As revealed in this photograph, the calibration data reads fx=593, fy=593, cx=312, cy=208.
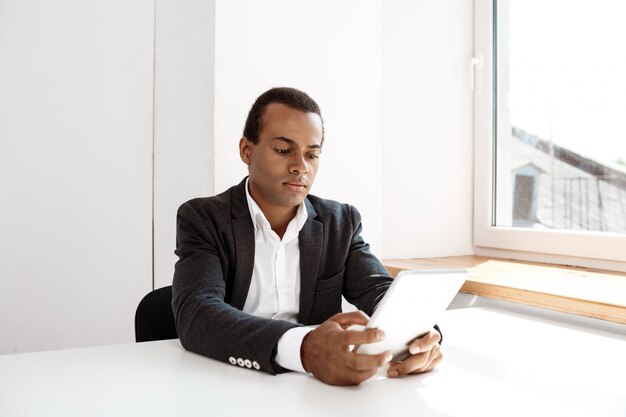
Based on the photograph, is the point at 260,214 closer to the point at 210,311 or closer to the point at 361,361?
the point at 210,311

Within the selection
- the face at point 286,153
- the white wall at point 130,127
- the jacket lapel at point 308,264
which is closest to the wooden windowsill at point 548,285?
the white wall at point 130,127

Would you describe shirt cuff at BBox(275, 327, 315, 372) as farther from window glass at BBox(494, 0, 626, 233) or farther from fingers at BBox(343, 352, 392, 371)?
window glass at BBox(494, 0, 626, 233)

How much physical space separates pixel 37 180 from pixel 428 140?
1.64 m

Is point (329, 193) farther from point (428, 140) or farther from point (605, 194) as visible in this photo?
point (605, 194)

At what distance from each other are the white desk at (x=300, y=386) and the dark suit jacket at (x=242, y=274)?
6 centimetres

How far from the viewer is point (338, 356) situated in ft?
3.24

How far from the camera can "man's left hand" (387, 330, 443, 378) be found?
3.53 ft

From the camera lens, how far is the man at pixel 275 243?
53.9 inches

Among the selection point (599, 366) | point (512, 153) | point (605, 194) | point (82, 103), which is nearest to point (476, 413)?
point (599, 366)

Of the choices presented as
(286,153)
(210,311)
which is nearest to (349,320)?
(210,311)

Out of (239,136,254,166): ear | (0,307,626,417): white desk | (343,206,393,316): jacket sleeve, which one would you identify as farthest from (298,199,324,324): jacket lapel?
(0,307,626,417): white desk

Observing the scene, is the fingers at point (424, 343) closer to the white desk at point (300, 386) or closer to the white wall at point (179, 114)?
the white desk at point (300, 386)

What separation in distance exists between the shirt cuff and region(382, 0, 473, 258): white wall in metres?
1.58

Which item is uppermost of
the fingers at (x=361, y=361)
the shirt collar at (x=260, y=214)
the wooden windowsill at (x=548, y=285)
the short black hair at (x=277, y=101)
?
the short black hair at (x=277, y=101)
